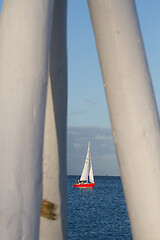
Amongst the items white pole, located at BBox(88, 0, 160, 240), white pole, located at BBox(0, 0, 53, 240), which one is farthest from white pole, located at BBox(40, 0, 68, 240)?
white pole, located at BBox(0, 0, 53, 240)

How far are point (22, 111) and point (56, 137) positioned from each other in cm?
327

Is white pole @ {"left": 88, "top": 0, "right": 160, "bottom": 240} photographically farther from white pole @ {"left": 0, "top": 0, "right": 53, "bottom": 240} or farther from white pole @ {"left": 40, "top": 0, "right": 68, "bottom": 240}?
white pole @ {"left": 40, "top": 0, "right": 68, "bottom": 240}

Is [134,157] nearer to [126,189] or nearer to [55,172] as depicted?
[126,189]

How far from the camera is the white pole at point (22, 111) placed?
6.12 metres

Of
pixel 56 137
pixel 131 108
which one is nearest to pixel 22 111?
pixel 131 108

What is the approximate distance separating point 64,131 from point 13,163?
3.78 metres

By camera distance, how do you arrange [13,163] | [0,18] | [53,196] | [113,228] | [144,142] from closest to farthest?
[13,163] → [0,18] → [144,142] → [53,196] → [113,228]

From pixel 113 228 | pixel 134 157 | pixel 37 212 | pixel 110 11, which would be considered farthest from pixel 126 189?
pixel 113 228

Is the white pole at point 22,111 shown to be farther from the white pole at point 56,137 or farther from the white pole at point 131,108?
the white pole at point 56,137

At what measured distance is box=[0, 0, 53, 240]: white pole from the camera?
612cm

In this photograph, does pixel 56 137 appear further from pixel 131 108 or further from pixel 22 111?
pixel 22 111

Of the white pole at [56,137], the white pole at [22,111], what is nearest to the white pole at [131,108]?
the white pole at [22,111]

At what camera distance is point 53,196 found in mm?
9242

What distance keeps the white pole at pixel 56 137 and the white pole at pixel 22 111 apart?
2734mm
